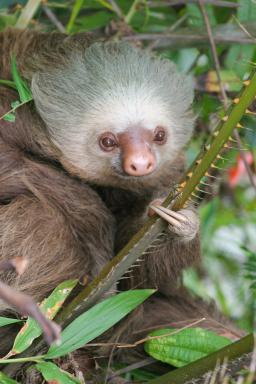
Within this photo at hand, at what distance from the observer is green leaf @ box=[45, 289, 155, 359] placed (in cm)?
276

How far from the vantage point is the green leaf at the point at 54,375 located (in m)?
2.69

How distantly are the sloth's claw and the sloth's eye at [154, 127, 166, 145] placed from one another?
0.57 metres

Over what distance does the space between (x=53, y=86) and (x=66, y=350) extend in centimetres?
139

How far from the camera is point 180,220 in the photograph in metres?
2.83

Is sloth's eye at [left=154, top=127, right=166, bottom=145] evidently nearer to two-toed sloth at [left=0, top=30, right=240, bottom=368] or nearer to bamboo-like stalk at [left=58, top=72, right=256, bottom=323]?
two-toed sloth at [left=0, top=30, right=240, bottom=368]

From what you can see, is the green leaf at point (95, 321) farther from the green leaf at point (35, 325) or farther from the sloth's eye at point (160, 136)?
the sloth's eye at point (160, 136)

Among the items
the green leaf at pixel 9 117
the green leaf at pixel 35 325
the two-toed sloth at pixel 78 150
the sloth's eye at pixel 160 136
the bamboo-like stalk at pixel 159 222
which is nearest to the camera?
the bamboo-like stalk at pixel 159 222

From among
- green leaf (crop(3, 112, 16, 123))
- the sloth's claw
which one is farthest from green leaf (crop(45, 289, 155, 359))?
green leaf (crop(3, 112, 16, 123))

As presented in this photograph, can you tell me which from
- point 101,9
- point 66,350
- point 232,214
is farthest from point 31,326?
point 232,214

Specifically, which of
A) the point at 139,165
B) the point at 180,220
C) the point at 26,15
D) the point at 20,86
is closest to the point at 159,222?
the point at 180,220

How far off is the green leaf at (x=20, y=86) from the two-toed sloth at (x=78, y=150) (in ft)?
0.15

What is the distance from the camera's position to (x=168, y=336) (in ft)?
10.5

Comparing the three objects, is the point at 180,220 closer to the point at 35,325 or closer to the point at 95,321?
the point at 95,321

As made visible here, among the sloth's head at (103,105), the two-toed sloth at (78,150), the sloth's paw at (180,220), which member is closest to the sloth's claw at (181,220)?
the sloth's paw at (180,220)
